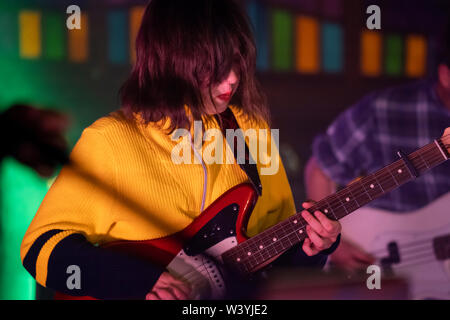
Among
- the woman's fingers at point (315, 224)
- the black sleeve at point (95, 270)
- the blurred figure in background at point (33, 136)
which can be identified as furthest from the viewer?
the blurred figure in background at point (33, 136)

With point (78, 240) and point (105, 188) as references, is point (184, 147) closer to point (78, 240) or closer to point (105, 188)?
point (105, 188)

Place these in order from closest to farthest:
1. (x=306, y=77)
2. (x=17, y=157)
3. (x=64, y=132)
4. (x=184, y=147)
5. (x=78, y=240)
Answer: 1. (x=78, y=240)
2. (x=184, y=147)
3. (x=17, y=157)
4. (x=64, y=132)
5. (x=306, y=77)

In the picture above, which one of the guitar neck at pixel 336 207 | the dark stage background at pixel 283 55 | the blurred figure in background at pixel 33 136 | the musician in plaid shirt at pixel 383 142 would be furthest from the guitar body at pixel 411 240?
the blurred figure in background at pixel 33 136

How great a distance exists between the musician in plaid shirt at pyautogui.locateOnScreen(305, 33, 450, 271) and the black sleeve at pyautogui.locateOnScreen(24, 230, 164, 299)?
2.87 feet

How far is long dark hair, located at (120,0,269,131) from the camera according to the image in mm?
1181

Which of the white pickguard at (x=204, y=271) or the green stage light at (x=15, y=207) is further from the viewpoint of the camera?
the green stage light at (x=15, y=207)

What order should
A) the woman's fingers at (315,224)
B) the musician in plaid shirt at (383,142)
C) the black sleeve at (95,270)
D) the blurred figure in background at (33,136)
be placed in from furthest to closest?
the musician in plaid shirt at (383,142) < the blurred figure in background at (33,136) < the woman's fingers at (315,224) < the black sleeve at (95,270)

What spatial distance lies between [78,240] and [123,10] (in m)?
1.00

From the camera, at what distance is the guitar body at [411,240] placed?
1.69m

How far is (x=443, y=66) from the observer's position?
172 cm

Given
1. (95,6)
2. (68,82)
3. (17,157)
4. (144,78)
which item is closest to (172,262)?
(144,78)

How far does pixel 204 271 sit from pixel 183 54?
496 millimetres

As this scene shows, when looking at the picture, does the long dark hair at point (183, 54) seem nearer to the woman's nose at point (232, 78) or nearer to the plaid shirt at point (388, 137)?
the woman's nose at point (232, 78)

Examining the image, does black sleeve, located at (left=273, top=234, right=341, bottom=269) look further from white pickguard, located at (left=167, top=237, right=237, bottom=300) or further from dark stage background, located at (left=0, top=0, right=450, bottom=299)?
dark stage background, located at (left=0, top=0, right=450, bottom=299)
